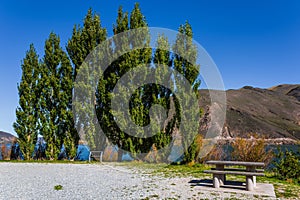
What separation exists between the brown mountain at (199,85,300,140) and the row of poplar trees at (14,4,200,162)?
7766cm

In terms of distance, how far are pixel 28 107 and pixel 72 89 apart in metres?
2.51

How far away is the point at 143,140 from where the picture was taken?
45.6 feet

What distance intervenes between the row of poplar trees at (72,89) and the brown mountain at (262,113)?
255 ft

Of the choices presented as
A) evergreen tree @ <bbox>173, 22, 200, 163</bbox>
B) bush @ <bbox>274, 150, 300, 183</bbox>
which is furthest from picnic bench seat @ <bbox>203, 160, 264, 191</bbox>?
evergreen tree @ <bbox>173, 22, 200, 163</bbox>

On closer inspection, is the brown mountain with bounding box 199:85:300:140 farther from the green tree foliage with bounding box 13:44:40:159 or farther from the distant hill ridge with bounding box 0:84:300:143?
the green tree foliage with bounding box 13:44:40:159

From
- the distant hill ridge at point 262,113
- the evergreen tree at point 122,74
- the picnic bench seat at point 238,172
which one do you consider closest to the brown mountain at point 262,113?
the distant hill ridge at point 262,113

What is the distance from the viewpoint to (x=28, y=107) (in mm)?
14492

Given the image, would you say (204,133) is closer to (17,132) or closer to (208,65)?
(208,65)

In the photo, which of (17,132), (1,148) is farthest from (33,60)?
(1,148)

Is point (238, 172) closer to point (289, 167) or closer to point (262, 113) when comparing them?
point (289, 167)

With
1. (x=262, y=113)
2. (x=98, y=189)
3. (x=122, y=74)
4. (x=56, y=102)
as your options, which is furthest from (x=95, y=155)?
(x=262, y=113)

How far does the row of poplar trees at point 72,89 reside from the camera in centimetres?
1390

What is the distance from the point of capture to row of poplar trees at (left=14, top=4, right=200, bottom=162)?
1390 cm

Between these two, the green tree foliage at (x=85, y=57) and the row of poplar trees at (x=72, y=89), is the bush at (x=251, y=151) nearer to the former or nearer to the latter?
the row of poplar trees at (x=72, y=89)
